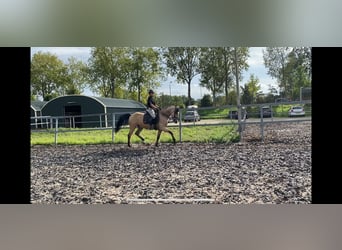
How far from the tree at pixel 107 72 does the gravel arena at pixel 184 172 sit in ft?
2.06

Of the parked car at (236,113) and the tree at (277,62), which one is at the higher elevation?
the tree at (277,62)

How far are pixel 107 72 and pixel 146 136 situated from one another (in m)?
0.82

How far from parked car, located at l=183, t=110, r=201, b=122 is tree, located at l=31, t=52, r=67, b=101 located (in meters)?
1.39

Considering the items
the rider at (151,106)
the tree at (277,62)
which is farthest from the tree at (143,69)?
the tree at (277,62)

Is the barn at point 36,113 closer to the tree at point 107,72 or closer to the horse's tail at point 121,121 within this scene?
the tree at point 107,72

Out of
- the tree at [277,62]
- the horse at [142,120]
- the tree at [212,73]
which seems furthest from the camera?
the horse at [142,120]

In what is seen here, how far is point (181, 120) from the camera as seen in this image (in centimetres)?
494

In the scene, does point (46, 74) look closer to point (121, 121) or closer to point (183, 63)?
point (121, 121)

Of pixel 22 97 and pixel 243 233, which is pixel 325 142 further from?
pixel 22 97

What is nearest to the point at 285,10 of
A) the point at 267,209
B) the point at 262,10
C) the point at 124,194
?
the point at 262,10

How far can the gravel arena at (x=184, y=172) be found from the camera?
188 inches

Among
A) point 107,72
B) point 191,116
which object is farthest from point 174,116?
point 107,72

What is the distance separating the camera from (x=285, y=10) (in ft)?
15.3

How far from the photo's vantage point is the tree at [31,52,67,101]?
4805mm
